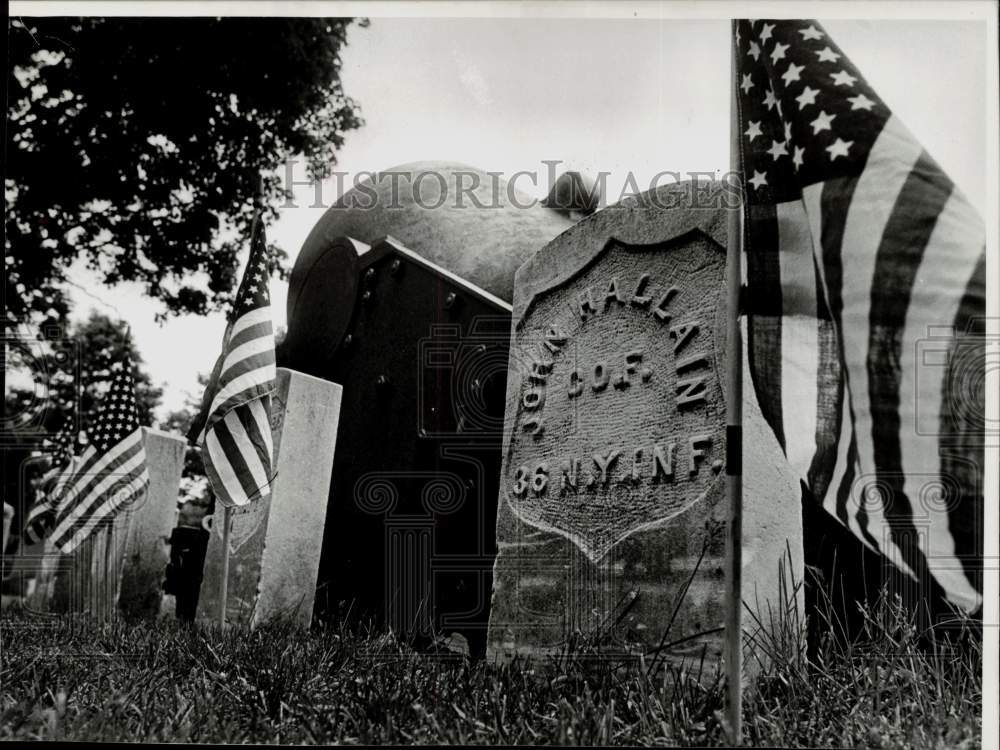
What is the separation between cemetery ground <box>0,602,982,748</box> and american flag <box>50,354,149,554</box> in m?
2.68

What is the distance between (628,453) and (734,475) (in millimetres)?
1329

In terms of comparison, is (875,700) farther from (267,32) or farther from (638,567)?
(267,32)

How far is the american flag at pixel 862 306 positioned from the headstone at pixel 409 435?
2471 millimetres

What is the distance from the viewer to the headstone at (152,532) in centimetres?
870

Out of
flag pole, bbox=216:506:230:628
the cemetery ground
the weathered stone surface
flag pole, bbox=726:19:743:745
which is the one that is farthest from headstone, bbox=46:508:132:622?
flag pole, bbox=726:19:743:745

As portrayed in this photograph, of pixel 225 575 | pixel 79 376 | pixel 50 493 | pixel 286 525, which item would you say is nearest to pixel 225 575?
pixel 225 575

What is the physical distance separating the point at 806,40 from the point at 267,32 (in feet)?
16.0

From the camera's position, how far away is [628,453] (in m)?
4.74

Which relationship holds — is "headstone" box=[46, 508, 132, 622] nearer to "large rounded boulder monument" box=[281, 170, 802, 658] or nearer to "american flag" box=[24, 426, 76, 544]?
"american flag" box=[24, 426, 76, 544]

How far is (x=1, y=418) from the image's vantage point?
4941mm

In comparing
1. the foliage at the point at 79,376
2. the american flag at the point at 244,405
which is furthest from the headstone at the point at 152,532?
the american flag at the point at 244,405

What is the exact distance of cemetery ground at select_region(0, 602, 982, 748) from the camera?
3482 millimetres

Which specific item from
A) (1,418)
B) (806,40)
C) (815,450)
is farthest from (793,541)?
(1,418)

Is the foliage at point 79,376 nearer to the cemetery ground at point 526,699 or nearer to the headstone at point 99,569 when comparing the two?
the headstone at point 99,569
